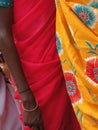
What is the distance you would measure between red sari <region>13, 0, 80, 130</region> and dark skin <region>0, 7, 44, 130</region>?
19 mm

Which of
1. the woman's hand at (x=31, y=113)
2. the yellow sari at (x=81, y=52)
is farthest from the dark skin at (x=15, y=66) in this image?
the yellow sari at (x=81, y=52)

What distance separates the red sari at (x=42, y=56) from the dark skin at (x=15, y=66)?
2 cm

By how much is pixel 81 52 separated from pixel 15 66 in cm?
29

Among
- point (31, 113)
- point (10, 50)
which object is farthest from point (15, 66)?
point (31, 113)

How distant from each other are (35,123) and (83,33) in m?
0.45

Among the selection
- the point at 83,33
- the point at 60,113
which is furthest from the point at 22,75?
the point at 83,33

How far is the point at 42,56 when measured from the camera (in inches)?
38.5

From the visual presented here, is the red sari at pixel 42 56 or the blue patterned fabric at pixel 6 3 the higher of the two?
the blue patterned fabric at pixel 6 3

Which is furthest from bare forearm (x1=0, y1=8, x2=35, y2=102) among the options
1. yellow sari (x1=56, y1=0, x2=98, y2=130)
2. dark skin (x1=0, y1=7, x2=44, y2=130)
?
yellow sari (x1=56, y1=0, x2=98, y2=130)

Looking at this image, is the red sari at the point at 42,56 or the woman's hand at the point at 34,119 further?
the woman's hand at the point at 34,119

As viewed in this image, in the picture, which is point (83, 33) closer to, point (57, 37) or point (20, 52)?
point (57, 37)

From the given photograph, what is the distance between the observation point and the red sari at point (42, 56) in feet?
3.09

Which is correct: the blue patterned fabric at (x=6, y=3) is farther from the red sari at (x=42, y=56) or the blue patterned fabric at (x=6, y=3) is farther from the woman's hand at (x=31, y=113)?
the woman's hand at (x=31, y=113)

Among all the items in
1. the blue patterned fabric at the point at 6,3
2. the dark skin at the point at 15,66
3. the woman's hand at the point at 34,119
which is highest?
the blue patterned fabric at the point at 6,3
